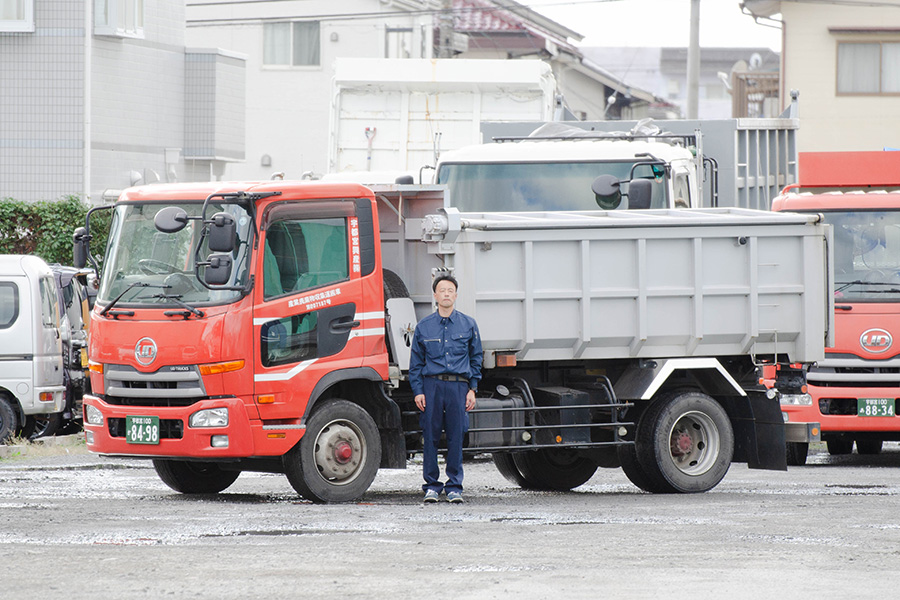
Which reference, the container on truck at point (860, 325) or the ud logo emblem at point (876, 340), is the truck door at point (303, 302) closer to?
the container on truck at point (860, 325)

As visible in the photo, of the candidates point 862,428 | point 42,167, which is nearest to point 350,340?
point 862,428

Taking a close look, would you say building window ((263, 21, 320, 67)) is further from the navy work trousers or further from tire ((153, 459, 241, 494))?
the navy work trousers

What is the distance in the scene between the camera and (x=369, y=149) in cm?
2042

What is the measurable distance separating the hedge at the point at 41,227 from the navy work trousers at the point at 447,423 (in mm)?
10131

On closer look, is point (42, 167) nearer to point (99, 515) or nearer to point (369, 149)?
point (369, 149)

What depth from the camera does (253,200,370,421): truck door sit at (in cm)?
1130

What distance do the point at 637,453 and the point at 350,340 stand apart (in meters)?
2.68

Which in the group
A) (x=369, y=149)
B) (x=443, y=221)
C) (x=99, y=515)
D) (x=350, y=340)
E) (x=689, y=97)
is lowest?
(x=99, y=515)

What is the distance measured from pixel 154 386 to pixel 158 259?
93 cm

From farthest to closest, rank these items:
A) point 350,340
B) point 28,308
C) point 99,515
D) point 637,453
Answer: point 28,308 → point 637,453 → point 350,340 → point 99,515

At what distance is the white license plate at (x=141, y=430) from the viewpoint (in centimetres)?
1131

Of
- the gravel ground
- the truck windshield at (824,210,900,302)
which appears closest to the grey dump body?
the gravel ground

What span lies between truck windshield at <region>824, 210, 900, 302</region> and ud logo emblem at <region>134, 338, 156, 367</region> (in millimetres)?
7443

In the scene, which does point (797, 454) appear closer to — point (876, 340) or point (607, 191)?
point (876, 340)
